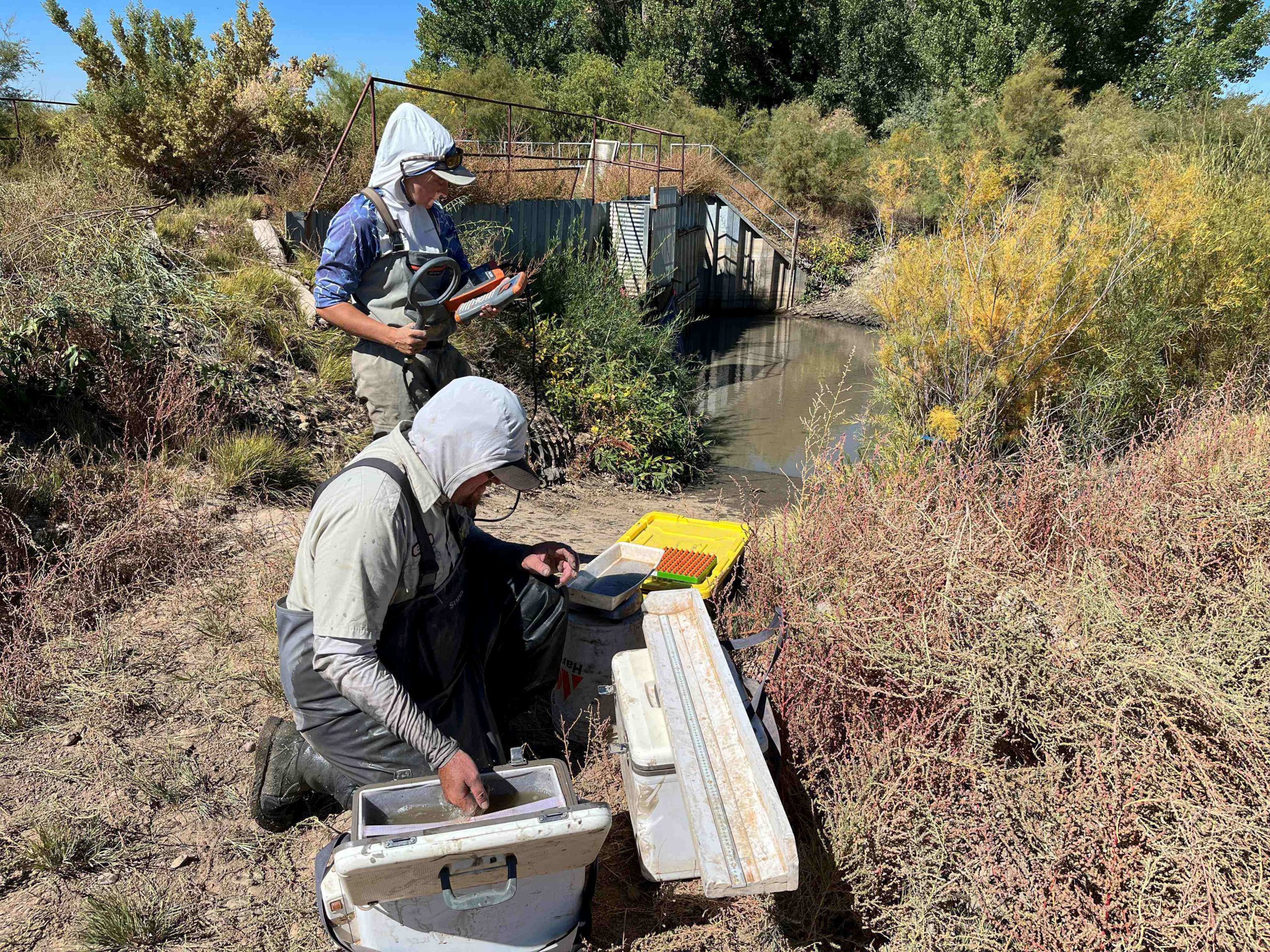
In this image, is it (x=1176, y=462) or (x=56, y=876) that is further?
(x=1176, y=462)

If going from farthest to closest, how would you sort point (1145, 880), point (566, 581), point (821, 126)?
point (821, 126) < point (566, 581) < point (1145, 880)

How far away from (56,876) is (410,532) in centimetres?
145

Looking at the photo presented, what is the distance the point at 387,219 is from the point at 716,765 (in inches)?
93.5

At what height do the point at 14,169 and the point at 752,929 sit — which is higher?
the point at 14,169

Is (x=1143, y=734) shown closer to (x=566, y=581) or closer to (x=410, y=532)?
(x=566, y=581)

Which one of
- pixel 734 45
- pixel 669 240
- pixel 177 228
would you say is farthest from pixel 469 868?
pixel 734 45

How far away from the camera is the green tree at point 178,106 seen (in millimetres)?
8016

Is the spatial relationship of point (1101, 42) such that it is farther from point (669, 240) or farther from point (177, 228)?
point (177, 228)

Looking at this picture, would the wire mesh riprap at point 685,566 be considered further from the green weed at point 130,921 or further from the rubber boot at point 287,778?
the green weed at point 130,921

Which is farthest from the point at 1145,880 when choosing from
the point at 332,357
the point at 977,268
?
the point at 332,357

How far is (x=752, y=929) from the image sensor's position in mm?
2238

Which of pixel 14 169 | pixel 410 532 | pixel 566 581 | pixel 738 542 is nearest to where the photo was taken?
pixel 410 532

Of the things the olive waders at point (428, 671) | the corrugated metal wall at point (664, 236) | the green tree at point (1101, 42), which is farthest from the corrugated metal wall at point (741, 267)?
the olive waders at point (428, 671)

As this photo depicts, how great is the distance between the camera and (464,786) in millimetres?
1894
